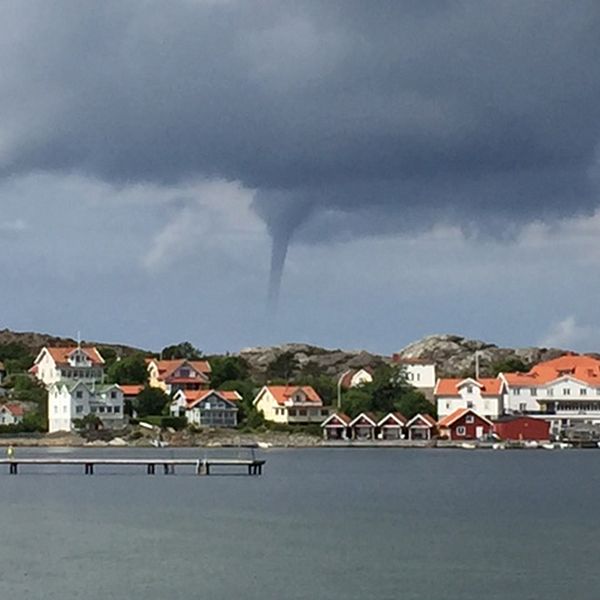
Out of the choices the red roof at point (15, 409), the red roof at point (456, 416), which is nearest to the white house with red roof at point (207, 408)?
the red roof at point (15, 409)

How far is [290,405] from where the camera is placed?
136m

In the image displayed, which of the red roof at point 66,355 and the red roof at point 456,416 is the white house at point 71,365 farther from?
the red roof at point 456,416

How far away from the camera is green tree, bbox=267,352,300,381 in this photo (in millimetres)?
181625

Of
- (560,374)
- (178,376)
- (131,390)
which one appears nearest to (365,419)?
(560,374)

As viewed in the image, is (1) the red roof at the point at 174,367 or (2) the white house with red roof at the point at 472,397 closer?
(2) the white house with red roof at the point at 472,397

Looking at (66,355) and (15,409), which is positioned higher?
(66,355)

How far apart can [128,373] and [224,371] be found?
10737 mm

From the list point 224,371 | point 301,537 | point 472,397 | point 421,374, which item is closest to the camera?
point 301,537

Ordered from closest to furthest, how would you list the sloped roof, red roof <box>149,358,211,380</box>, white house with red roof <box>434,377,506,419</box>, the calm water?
the calm water
white house with red roof <box>434,377,506,419</box>
the sloped roof
red roof <box>149,358,211,380</box>

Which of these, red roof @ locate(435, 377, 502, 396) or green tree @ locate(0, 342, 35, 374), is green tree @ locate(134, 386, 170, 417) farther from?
green tree @ locate(0, 342, 35, 374)

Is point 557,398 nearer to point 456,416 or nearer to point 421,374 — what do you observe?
point 456,416

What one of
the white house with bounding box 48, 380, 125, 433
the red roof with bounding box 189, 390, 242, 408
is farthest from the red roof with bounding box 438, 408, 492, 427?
the white house with bounding box 48, 380, 125, 433

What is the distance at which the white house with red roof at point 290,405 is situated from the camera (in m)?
136

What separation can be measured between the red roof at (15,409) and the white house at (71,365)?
6219mm
